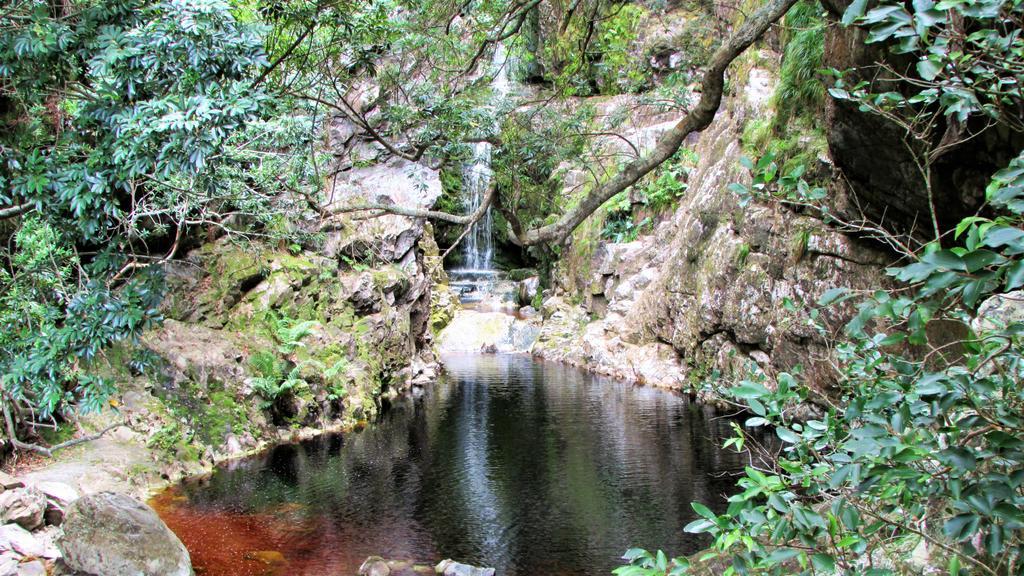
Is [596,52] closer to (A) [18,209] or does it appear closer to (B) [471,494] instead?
(A) [18,209]

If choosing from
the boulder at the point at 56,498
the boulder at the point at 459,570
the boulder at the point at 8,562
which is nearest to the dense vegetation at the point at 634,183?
the boulder at the point at 56,498

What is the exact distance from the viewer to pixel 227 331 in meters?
15.5

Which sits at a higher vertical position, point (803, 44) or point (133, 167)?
point (803, 44)

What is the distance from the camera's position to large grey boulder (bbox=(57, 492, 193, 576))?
697 cm

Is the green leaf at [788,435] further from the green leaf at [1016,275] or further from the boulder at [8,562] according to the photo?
the boulder at [8,562]

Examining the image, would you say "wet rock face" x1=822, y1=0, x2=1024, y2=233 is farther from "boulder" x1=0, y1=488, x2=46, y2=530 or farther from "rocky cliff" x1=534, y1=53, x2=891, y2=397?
"boulder" x1=0, y1=488, x2=46, y2=530

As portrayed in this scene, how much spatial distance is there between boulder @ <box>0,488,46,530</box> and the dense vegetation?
4.92ft

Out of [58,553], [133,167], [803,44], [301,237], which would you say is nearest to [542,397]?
[301,237]

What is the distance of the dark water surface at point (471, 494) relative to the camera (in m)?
8.48

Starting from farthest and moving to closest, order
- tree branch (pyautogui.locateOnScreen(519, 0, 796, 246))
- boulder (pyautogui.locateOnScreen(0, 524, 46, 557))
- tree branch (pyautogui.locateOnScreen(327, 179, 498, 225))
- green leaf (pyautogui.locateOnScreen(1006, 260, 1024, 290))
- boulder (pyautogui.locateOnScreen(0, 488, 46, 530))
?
boulder (pyautogui.locateOnScreen(0, 488, 46, 530)), boulder (pyautogui.locateOnScreen(0, 524, 46, 557)), tree branch (pyautogui.locateOnScreen(327, 179, 498, 225)), tree branch (pyautogui.locateOnScreen(519, 0, 796, 246)), green leaf (pyautogui.locateOnScreen(1006, 260, 1024, 290))

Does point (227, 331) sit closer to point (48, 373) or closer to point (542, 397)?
point (542, 397)

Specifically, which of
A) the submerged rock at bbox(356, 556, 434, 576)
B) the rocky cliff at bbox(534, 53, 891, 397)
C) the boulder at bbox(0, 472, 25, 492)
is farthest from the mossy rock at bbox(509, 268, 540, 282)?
the boulder at bbox(0, 472, 25, 492)

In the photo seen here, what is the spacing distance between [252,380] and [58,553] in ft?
Result: 23.0

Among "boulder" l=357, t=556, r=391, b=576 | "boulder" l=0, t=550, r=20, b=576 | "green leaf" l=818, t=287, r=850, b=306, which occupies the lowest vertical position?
"boulder" l=357, t=556, r=391, b=576
